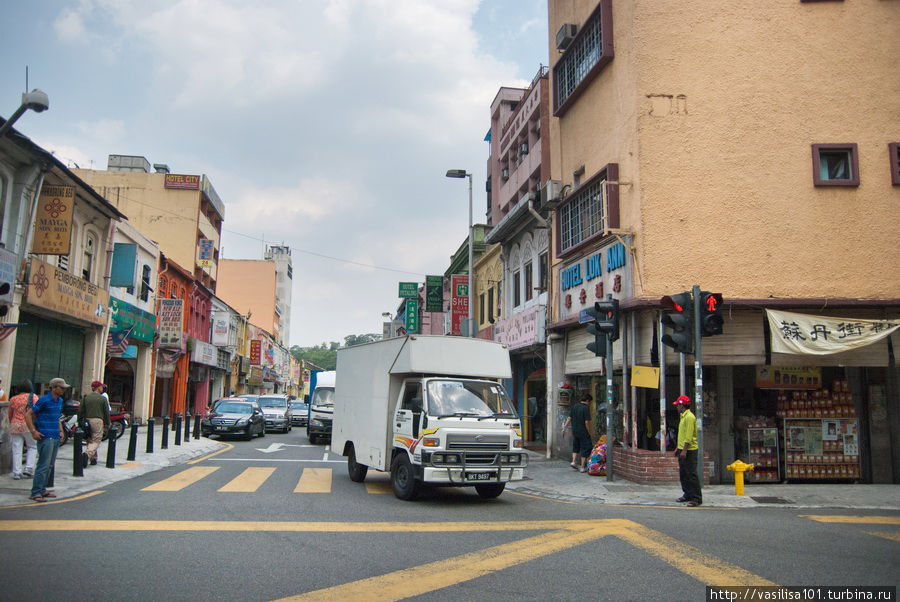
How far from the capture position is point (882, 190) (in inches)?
551

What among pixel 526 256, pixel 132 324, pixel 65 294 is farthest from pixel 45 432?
pixel 132 324

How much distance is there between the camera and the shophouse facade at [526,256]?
2132 cm

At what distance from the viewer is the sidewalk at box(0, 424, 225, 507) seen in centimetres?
1051

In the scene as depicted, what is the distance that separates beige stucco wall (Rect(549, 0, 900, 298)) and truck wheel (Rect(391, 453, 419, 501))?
646cm

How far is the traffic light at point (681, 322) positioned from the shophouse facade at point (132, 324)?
1945cm

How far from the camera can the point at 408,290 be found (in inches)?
1678

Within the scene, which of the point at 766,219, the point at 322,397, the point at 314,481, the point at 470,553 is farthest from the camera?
the point at 322,397

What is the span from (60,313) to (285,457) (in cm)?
753

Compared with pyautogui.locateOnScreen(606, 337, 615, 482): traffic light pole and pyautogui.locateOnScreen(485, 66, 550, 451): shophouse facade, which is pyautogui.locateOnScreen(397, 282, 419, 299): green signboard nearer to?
pyautogui.locateOnScreen(485, 66, 550, 451): shophouse facade

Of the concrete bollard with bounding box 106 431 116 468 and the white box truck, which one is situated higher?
the white box truck

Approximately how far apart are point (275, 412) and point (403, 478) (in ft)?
70.0

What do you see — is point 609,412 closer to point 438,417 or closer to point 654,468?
point 654,468

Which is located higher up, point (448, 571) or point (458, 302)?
point (458, 302)

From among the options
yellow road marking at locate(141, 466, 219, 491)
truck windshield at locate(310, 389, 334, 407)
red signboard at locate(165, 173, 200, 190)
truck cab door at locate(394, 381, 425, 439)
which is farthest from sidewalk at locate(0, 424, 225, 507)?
red signboard at locate(165, 173, 200, 190)
